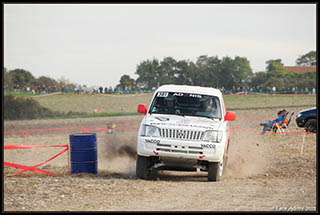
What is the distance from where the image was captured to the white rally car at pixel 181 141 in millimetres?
11062

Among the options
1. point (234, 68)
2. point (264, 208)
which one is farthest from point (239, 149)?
point (234, 68)

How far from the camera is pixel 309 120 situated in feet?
80.2

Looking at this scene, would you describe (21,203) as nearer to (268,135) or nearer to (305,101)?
(268,135)

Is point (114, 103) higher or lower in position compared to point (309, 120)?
higher

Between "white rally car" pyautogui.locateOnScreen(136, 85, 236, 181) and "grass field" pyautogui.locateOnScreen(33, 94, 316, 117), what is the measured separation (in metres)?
30.4

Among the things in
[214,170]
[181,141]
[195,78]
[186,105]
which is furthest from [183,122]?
[195,78]

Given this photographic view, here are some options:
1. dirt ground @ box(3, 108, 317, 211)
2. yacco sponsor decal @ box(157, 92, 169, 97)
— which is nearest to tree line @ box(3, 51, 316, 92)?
dirt ground @ box(3, 108, 317, 211)

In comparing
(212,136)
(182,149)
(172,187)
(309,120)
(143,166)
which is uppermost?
(212,136)

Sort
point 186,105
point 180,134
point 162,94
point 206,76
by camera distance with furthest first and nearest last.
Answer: point 206,76 → point 162,94 → point 186,105 → point 180,134

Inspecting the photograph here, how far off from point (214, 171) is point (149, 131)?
1699mm

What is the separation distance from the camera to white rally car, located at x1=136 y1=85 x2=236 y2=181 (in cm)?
1106

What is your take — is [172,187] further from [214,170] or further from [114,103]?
[114,103]

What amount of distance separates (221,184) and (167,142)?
1.47 metres

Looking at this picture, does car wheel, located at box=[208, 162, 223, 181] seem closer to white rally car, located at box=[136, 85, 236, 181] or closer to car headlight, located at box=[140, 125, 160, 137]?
white rally car, located at box=[136, 85, 236, 181]
